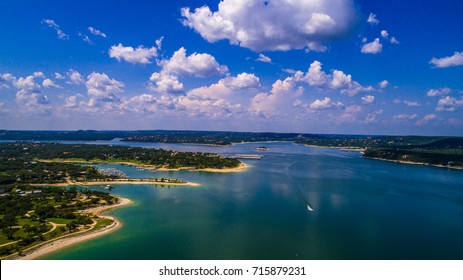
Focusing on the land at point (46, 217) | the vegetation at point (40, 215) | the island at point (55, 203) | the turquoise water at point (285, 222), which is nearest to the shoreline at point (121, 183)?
the island at point (55, 203)

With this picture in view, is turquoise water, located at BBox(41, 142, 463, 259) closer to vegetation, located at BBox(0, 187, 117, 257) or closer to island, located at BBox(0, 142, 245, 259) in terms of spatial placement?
island, located at BBox(0, 142, 245, 259)

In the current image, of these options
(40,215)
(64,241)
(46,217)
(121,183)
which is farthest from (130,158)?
(64,241)

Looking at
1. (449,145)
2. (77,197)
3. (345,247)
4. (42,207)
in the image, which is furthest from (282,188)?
(449,145)

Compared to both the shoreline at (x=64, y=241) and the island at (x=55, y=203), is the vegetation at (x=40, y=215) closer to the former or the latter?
the island at (x=55, y=203)

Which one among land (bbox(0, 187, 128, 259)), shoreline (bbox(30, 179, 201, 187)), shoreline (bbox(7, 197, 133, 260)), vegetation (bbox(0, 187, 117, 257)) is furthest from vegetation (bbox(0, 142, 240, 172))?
shoreline (bbox(7, 197, 133, 260))

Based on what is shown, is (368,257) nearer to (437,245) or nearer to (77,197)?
(437,245)
